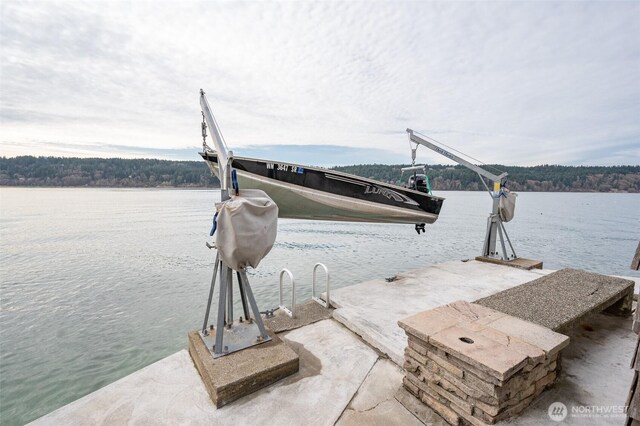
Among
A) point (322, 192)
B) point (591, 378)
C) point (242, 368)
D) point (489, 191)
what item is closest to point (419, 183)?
point (489, 191)

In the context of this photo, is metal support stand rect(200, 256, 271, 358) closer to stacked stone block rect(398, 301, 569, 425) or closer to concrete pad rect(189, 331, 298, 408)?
concrete pad rect(189, 331, 298, 408)

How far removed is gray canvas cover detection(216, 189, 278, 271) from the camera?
3250 millimetres

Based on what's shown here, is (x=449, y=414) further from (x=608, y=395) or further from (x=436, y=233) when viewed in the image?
(x=436, y=233)

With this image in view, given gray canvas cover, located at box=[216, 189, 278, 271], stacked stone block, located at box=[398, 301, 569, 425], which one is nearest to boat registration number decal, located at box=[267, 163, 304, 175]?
gray canvas cover, located at box=[216, 189, 278, 271]

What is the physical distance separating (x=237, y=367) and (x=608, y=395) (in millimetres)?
3943

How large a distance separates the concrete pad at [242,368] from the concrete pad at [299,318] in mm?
872

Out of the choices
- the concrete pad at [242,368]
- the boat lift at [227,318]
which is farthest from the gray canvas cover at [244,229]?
the concrete pad at [242,368]

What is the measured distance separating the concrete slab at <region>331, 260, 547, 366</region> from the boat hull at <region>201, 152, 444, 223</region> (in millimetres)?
1644

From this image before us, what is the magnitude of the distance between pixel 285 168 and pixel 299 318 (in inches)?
A: 110

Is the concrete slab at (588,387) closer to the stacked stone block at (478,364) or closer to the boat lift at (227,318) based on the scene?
the stacked stone block at (478,364)

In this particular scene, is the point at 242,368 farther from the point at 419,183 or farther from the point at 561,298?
the point at 419,183

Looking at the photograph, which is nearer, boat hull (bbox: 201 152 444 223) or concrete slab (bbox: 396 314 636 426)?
concrete slab (bbox: 396 314 636 426)

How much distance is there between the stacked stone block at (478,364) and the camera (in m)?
2.47

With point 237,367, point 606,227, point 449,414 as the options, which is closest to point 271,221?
point 237,367
